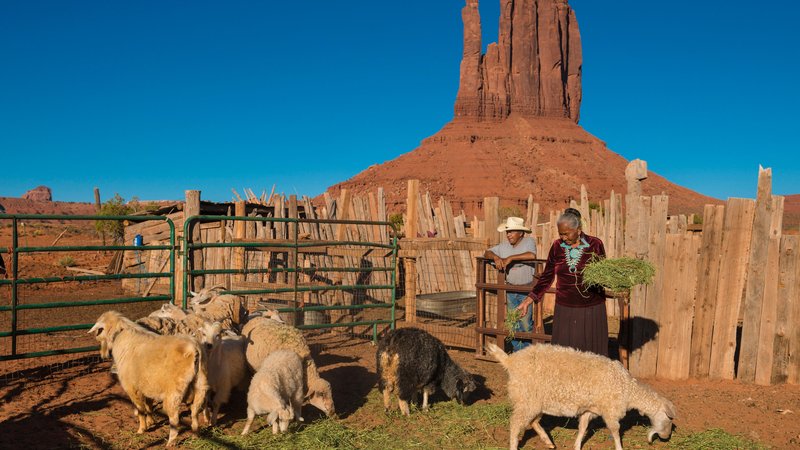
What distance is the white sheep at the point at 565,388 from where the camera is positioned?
197 inches

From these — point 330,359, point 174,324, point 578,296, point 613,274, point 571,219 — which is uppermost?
point 571,219

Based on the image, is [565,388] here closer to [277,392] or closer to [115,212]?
[277,392]

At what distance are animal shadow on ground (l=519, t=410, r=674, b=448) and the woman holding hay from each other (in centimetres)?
73

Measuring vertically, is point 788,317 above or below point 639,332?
above

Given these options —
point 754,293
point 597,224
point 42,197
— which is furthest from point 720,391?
point 42,197

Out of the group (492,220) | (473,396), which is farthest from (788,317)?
(492,220)

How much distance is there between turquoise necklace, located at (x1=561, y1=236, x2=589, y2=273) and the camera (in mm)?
5746

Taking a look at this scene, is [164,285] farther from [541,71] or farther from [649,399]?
[541,71]

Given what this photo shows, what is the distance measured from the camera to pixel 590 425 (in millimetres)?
5996

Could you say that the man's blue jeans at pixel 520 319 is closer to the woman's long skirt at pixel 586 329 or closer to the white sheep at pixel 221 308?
the woman's long skirt at pixel 586 329

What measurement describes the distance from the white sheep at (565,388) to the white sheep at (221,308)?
2.89m

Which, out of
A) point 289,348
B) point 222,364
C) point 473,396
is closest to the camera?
point 222,364

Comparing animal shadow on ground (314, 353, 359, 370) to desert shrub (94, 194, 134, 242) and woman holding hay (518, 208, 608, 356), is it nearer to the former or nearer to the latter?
woman holding hay (518, 208, 608, 356)

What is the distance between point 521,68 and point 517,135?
13012mm
